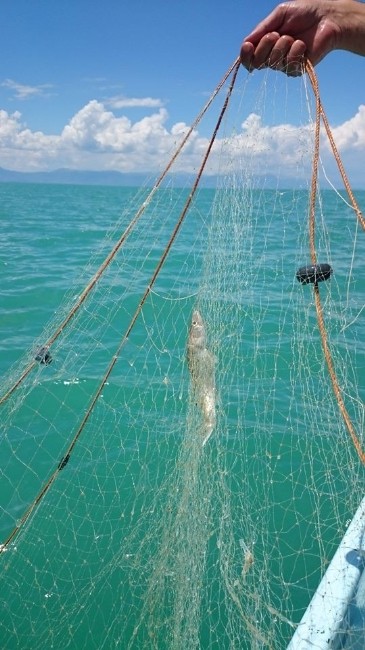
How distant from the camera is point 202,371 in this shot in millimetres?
3809

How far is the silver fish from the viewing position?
3.76 meters

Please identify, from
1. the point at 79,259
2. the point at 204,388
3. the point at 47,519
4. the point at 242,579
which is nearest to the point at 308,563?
the point at 242,579

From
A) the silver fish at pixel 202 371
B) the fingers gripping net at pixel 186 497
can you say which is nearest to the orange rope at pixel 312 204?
the fingers gripping net at pixel 186 497

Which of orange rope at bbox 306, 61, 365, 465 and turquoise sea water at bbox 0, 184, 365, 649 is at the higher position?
orange rope at bbox 306, 61, 365, 465

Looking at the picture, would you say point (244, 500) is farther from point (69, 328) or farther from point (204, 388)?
point (69, 328)

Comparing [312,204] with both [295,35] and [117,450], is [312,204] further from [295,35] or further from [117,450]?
[117,450]

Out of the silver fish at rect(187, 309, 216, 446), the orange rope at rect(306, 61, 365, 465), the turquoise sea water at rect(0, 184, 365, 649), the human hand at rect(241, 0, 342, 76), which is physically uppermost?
the human hand at rect(241, 0, 342, 76)

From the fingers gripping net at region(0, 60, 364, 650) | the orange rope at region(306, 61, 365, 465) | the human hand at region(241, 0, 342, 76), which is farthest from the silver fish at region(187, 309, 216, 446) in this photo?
the human hand at region(241, 0, 342, 76)

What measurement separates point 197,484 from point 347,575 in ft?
3.65

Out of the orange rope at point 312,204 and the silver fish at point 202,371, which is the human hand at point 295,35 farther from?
the silver fish at point 202,371

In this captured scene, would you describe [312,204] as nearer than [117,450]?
Yes

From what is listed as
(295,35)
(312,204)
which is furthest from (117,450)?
(295,35)

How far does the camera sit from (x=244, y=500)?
4.80m

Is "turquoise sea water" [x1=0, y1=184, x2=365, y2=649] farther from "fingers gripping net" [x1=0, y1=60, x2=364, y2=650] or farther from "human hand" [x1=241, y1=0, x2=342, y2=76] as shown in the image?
"human hand" [x1=241, y1=0, x2=342, y2=76]
